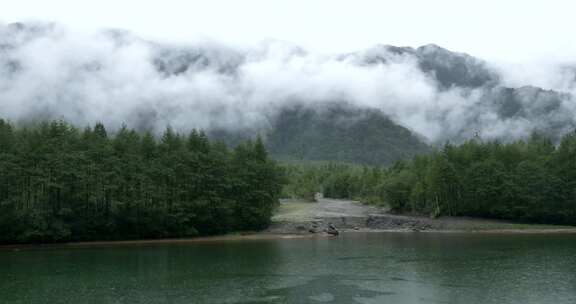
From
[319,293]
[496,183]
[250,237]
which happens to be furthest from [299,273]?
[496,183]

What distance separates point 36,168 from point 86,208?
37.2ft

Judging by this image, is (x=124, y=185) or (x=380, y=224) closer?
(x=124, y=185)

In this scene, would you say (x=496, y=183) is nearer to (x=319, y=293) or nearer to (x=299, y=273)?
(x=299, y=273)

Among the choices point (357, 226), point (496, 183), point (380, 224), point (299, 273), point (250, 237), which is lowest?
point (250, 237)

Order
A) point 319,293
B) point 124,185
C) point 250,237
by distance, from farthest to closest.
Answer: point 250,237, point 124,185, point 319,293

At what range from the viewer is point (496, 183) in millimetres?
138125

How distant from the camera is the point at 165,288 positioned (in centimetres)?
5584

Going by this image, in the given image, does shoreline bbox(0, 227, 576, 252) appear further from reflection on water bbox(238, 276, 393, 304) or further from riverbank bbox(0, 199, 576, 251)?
reflection on water bbox(238, 276, 393, 304)

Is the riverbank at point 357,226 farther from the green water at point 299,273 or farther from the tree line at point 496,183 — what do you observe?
the green water at point 299,273

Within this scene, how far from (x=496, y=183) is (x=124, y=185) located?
285ft

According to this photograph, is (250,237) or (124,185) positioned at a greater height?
(124,185)

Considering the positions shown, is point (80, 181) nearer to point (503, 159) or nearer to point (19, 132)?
point (19, 132)

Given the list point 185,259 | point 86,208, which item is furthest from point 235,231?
point 185,259

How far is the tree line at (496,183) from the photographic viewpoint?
13288 centimetres
